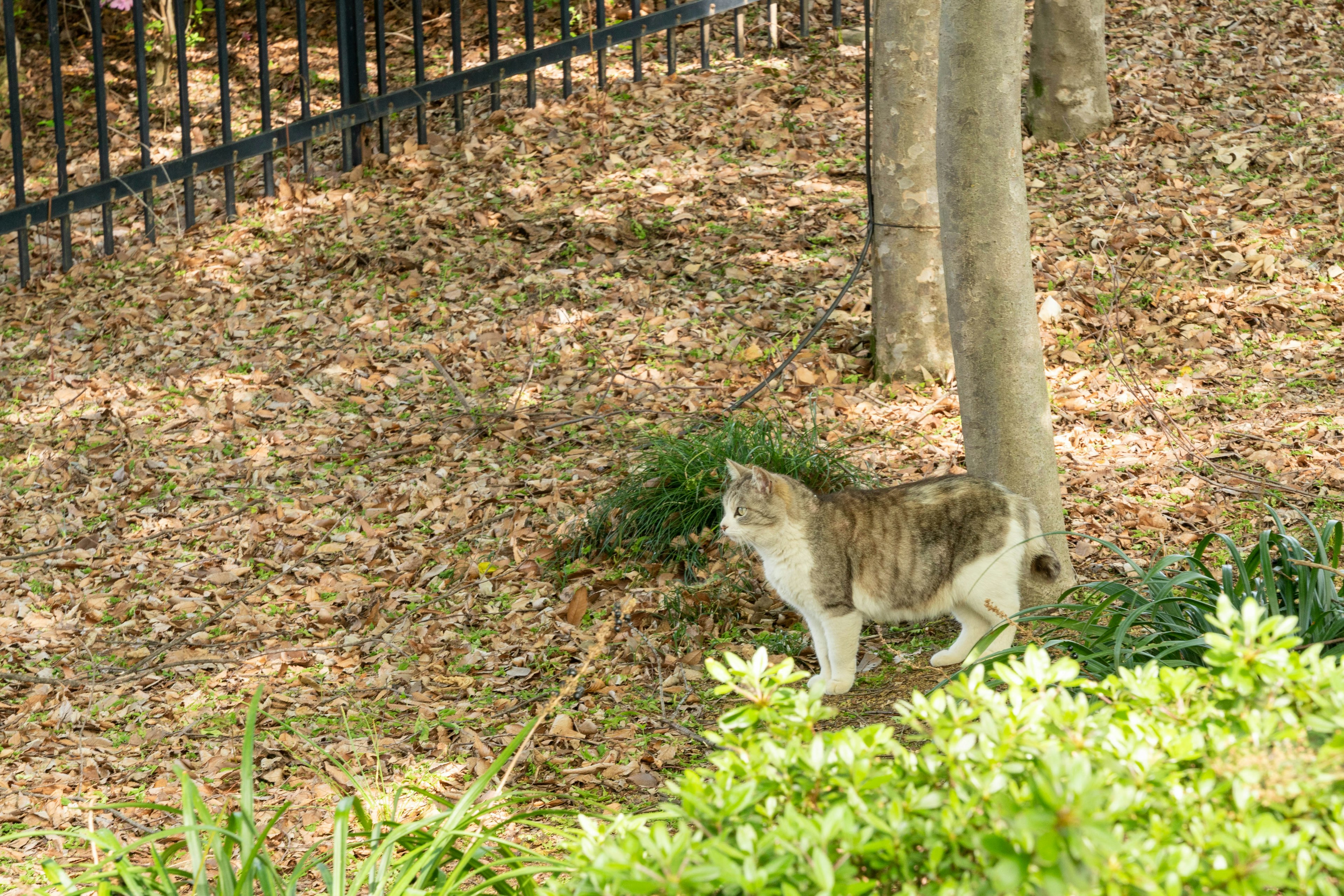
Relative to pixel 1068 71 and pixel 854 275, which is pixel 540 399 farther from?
pixel 1068 71

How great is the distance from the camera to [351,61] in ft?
28.5

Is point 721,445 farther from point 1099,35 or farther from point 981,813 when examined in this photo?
point 1099,35

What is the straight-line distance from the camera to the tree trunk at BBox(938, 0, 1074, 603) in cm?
426

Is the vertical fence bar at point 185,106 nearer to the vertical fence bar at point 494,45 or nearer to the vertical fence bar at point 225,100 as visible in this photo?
the vertical fence bar at point 225,100

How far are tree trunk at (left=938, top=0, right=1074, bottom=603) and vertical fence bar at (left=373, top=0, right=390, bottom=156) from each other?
5.37 m

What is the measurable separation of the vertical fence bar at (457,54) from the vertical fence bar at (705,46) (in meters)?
2.00

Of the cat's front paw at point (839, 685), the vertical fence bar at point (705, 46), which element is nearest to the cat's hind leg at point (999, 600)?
the cat's front paw at point (839, 685)

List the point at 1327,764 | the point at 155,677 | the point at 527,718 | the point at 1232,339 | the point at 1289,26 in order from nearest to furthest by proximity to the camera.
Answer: the point at 1327,764
the point at 527,718
the point at 155,677
the point at 1232,339
the point at 1289,26

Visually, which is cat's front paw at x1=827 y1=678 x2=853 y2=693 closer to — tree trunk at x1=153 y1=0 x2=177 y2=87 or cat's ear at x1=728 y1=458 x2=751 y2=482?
cat's ear at x1=728 y1=458 x2=751 y2=482

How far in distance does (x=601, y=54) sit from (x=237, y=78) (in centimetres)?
355

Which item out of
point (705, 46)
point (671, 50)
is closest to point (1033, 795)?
point (671, 50)

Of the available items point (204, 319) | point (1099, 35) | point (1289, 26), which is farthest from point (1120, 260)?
point (204, 319)

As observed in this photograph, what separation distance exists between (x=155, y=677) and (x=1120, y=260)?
5.88 metres

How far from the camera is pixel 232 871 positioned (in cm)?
264
